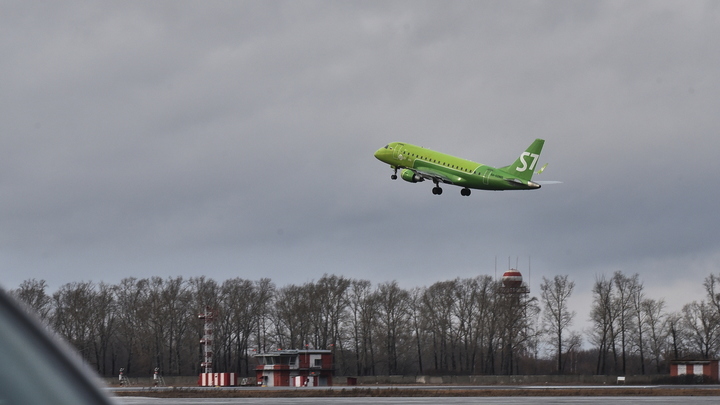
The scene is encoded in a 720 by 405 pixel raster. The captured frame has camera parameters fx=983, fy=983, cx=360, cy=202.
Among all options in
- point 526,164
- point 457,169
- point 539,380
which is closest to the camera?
point 457,169

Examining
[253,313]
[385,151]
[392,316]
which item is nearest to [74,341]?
[253,313]

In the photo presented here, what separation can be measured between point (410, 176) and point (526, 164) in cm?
1187

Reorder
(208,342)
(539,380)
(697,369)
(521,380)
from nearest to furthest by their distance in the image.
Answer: (697,369), (208,342), (521,380), (539,380)

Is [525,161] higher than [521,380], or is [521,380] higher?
[525,161]

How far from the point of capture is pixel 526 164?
299ft

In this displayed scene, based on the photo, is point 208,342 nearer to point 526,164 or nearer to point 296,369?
point 296,369

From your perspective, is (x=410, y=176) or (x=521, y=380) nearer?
(x=410, y=176)

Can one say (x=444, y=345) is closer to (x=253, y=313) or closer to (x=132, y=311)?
(x=253, y=313)

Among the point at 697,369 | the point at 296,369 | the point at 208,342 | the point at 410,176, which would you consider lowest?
the point at 697,369

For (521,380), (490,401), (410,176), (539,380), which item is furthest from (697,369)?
(490,401)

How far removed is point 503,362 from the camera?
544 ft

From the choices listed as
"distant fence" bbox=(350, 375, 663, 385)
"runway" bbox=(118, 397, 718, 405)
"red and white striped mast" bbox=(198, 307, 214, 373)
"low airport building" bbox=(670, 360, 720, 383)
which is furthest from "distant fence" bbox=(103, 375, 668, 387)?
"runway" bbox=(118, 397, 718, 405)

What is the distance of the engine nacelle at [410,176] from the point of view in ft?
285

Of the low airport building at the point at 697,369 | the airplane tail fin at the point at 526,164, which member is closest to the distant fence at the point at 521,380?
the low airport building at the point at 697,369
